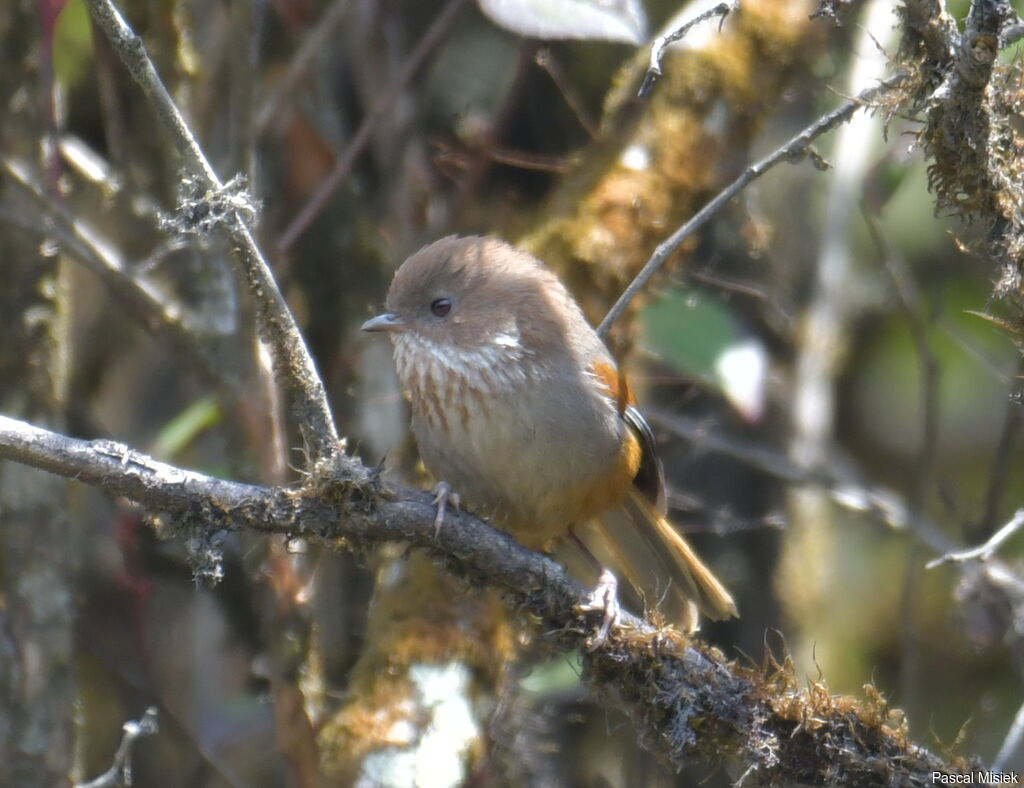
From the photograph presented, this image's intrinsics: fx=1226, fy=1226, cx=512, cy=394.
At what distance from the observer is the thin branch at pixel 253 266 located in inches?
103

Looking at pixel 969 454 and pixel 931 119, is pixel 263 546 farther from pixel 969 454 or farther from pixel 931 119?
pixel 969 454

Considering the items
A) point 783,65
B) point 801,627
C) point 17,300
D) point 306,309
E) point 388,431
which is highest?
point 783,65

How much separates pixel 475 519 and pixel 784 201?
3807mm

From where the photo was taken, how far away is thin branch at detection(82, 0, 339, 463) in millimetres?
2627

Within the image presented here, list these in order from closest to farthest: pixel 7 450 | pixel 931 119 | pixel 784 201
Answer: pixel 7 450, pixel 931 119, pixel 784 201

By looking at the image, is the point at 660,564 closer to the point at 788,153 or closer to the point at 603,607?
the point at 603,607

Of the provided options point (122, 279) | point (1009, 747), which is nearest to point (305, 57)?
point (122, 279)

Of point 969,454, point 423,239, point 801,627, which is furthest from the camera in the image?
point 969,454

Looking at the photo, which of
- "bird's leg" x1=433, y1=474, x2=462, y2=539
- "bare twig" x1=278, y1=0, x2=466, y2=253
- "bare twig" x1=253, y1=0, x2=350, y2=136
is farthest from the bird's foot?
"bare twig" x1=253, y1=0, x2=350, y2=136

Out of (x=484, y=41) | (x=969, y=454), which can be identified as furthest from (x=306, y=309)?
(x=969, y=454)

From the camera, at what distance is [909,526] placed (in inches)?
199

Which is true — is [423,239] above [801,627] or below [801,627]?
above

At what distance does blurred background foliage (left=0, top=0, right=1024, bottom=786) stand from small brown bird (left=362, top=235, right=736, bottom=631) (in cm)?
44

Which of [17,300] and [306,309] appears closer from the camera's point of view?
[17,300]
